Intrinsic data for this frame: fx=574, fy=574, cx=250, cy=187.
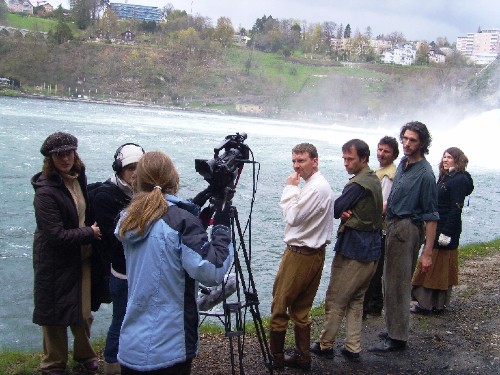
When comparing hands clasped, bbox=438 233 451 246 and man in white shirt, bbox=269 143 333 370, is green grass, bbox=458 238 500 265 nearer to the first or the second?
hands clasped, bbox=438 233 451 246

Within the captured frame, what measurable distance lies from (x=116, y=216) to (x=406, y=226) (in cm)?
238

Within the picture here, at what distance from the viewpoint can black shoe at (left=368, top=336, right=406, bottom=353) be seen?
4.88 m

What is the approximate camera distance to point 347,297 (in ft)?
14.9

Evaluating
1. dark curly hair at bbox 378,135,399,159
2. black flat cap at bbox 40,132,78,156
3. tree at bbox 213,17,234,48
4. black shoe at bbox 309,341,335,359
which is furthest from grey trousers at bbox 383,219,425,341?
tree at bbox 213,17,234,48

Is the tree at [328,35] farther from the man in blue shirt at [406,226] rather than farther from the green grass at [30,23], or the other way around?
the man in blue shirt at [406,226]

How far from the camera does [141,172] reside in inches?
112

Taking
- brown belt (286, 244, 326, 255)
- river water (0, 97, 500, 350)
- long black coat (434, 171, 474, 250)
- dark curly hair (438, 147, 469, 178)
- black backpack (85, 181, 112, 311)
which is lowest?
river water (0, 97, 500, 350)

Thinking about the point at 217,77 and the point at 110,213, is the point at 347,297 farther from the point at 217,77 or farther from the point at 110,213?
the point at 217,77

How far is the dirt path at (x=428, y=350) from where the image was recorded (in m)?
4.53

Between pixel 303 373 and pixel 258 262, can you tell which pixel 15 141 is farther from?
pixel 303 373

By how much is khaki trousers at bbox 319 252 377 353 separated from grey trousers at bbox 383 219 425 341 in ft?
0.97

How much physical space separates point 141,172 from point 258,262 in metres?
8.02

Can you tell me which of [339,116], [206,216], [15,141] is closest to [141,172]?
[206,216]

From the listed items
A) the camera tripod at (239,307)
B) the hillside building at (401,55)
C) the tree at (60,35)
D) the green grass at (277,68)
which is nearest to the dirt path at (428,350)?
the camera tripod at (239,307)
